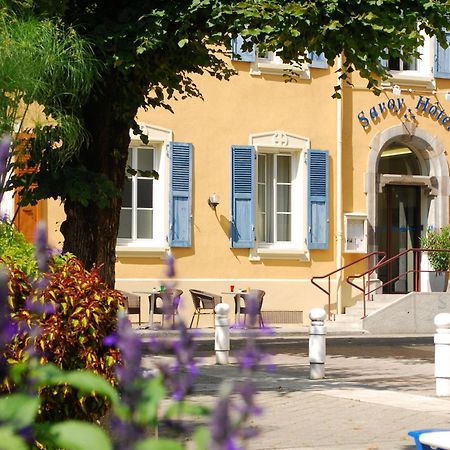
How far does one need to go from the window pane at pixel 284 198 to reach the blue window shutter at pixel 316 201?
485 mm

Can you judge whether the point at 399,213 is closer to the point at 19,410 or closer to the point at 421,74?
the point at 421,74

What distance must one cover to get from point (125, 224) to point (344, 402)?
12.5 metres

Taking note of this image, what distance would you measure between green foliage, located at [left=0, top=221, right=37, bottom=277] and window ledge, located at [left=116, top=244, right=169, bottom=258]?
13.5 m

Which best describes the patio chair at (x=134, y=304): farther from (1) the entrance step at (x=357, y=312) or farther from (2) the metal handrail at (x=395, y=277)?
(2) the metal handrail at (x=395, y=277)

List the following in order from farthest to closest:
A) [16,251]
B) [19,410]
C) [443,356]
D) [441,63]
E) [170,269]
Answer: [441,63]
[443,356]
[16,251]
[170,269]
[19,410]

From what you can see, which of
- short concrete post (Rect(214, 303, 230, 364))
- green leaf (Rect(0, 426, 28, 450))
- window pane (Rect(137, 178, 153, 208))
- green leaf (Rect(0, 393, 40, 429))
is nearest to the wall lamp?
window pane (Rect(137, 178, 153, 208))

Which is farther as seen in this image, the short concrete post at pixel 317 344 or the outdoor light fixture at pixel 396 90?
the outdoor light fixture at pixel 396 90

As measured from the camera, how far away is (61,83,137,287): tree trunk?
39.4 feet

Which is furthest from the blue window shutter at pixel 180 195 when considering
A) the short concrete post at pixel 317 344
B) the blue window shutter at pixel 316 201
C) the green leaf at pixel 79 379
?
the green leaf at pixel 79 379

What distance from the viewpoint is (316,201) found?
24.3 meters

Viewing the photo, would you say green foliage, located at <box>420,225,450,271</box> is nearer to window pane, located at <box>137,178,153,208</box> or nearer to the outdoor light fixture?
the outdoor light fixture

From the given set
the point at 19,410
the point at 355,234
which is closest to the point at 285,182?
A: the point at 355,234

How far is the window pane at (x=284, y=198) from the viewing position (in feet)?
80.5

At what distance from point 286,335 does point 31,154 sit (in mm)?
11098
